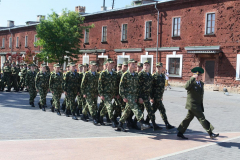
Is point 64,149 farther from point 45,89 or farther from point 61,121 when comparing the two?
point 45,89

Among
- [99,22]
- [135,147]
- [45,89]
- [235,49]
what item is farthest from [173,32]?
[135,147]

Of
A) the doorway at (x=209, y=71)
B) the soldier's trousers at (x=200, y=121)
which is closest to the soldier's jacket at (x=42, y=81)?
the soldier's trousers at (x=200, y=121)

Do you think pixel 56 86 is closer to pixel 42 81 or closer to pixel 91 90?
pixel 42 81

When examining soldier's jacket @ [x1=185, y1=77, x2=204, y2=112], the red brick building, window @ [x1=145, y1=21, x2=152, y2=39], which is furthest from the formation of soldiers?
window @ [x1=145, y1=21, x2=152, y2=39]

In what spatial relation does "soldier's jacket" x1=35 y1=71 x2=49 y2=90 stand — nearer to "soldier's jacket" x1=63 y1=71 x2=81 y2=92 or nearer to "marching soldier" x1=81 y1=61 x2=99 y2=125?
"soldier's jacket" x1=63 y1=71 x2=81 y2=92

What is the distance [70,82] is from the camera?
11023 millimetres

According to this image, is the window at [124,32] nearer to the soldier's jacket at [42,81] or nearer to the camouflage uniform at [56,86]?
the soldier's jacket at [42,81]

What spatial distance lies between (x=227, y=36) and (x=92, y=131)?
62.5 ft

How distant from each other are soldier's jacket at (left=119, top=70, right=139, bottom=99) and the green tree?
21035mm

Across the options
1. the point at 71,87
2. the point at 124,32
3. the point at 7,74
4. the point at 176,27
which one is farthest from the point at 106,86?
the point at 124,32

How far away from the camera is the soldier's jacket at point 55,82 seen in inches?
467

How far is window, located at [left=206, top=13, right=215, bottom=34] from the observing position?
26.0 metres

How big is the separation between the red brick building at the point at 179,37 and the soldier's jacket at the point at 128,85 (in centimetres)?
1786

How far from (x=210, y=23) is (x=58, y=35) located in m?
13.3
